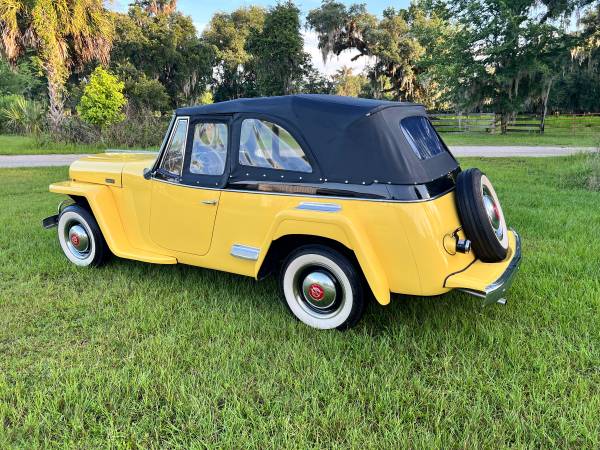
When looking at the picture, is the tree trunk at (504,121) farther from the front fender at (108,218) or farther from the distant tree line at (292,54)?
the front fender at (108,218)

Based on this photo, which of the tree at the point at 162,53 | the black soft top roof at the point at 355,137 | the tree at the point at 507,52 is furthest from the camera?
the tree at the point at 162,53

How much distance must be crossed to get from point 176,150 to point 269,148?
38.4 inches

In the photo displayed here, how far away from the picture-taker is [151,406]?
2410mm

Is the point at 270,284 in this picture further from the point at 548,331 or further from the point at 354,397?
the point at 548,331

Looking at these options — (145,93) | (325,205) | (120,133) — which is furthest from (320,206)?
(145,93)

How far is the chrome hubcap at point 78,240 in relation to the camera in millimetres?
4402

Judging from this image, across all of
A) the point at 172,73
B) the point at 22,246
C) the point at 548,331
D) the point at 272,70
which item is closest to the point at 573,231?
the point at 548,331

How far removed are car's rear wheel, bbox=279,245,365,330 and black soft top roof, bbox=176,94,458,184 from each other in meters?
0.57

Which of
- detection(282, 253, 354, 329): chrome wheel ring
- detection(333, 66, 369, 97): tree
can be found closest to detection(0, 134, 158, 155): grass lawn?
detection(282, 253, 354, 329): chrome wheel ring

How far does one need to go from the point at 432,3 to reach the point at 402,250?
1002 inches

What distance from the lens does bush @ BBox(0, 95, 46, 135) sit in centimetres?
1983

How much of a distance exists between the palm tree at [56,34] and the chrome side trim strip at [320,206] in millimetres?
18462

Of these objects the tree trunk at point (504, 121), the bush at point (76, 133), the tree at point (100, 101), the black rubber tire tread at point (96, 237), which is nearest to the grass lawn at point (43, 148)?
the bush at point (76, 133)

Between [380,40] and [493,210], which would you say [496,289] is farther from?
[380,40]
